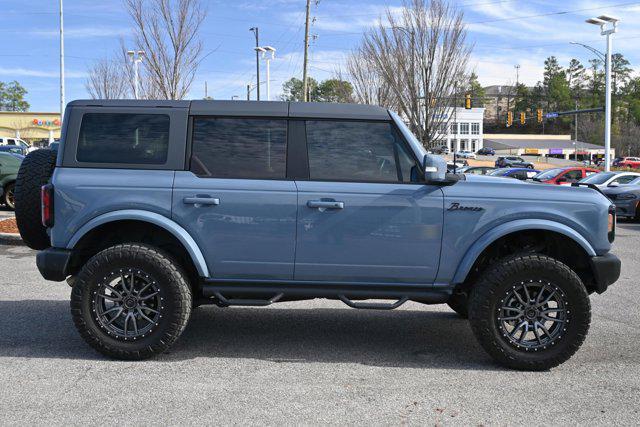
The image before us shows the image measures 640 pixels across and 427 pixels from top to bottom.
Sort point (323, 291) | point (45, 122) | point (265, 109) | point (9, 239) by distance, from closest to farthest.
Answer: point (323, 291) < point (265, 109) < point (9, 239) < point (45, 122)

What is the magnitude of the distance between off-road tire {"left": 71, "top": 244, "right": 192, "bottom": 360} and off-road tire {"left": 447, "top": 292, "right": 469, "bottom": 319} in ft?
7.25

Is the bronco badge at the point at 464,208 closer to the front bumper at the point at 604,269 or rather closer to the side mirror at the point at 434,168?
the side mirror at the point at 434,168

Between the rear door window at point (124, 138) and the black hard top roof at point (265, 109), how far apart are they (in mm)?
107

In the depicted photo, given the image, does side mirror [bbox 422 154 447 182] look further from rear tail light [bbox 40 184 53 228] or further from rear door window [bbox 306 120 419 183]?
rear tail light [bbox 40 184 53 228]

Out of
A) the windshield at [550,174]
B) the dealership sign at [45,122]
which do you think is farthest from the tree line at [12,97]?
the windshield at [550,174]

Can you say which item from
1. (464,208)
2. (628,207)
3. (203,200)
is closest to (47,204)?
(203,200)

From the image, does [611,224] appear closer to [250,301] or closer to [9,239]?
[250,301]

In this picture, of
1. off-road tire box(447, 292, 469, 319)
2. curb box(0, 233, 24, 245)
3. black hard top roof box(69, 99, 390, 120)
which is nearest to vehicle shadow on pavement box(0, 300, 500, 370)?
off-road tire box(447, 292, 469, 319)

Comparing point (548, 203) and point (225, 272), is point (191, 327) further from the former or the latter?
point (548, 203)

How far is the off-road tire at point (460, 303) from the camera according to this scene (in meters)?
5.33

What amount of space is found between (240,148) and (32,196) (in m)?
1.80

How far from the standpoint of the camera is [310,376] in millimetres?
4512

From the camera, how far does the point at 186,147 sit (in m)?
4.86

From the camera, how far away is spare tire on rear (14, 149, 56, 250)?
5.11 m
